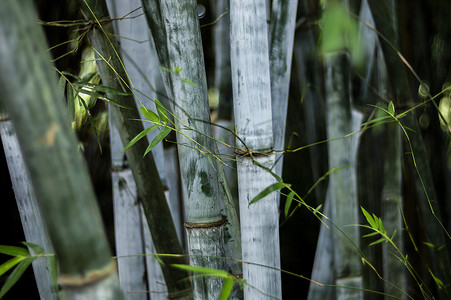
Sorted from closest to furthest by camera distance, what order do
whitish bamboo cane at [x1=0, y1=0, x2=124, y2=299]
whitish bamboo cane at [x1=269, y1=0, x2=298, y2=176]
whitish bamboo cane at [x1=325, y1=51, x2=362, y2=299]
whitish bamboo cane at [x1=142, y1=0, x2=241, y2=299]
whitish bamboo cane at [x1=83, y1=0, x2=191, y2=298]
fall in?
whitish bamboo cane at [x1=0, y1=0, x2=124, y2=299] → whitish bamboo cane at [x1=142, y1=0, x2=241, y2=299] → whitish bamboo cane at [x1=83, y1=0, x2=191, y2=298] → whitish bamboo cane at [x1=269, y1=0, x2=298, y2=176] → whitish bamboo cane at [x1=325, y1=51, x2=362, y2=299]

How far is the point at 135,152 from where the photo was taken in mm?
617

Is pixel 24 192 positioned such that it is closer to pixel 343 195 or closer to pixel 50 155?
pixel 50 155

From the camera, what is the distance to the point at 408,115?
80 cm

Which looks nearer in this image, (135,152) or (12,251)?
(12,251)

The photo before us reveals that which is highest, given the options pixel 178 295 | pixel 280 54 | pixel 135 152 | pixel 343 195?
pixel 280 54

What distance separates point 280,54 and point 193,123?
0.27 m

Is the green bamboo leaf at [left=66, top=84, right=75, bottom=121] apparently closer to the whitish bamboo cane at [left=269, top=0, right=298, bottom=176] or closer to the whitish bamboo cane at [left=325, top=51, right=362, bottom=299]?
the whitish bamboo cane at [left=269, top=0, right=298, bottom=176]

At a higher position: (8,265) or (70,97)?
(70,97)

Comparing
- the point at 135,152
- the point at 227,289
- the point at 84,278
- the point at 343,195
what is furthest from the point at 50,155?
the point at 343,195

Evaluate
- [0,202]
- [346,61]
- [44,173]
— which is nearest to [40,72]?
[44,173]

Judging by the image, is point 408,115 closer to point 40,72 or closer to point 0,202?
point 40,72

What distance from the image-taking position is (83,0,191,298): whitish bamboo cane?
0.61 m

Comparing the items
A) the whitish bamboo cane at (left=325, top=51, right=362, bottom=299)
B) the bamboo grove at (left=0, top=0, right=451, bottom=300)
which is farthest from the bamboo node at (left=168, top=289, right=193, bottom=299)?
the whitish bamboo cane at (left=325, top=51, right=362, bottom=299)

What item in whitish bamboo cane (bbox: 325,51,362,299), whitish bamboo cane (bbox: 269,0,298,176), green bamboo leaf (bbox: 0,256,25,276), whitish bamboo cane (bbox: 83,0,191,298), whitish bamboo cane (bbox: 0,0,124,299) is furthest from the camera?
whitish bamboo cane (bbox: 325,51,362,299)
